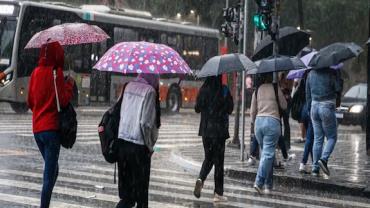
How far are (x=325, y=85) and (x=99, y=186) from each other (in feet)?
12.4

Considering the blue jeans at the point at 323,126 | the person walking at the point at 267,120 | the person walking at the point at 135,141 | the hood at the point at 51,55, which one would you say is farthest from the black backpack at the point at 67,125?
the blue jeans at the point at 323,126

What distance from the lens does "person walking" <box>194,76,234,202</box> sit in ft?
31.9

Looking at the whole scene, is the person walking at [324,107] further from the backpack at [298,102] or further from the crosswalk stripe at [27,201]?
the crosswalk stripe at [27,201]

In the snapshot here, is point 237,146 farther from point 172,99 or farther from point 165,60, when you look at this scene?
point 172,99

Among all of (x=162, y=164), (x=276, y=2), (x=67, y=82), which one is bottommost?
(x=162, y=164)

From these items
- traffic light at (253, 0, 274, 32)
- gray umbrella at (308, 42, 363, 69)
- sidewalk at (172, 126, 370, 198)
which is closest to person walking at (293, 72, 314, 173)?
sidewalk at (172, 126, 370, 198)

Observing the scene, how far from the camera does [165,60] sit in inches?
295

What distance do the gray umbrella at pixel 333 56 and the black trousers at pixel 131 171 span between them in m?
5.25

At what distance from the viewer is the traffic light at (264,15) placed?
1309 cm

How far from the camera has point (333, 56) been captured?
38.2 feet

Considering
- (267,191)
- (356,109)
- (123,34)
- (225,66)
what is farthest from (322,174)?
(123,34)

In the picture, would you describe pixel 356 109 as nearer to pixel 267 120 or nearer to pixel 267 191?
pixel 267 191

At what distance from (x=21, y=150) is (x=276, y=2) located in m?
5.79

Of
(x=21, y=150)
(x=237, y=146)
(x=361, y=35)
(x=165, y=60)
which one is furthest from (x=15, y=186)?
(x=361, y=35)
